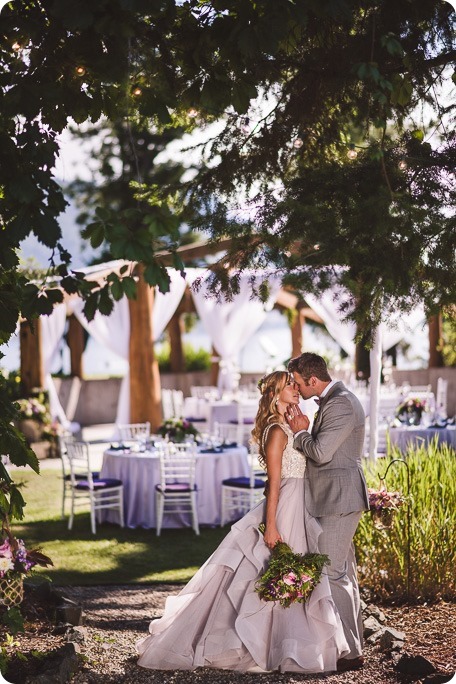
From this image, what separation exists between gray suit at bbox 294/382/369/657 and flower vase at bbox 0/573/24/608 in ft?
5.32

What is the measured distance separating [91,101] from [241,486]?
220 inches

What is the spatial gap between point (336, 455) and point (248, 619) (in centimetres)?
98

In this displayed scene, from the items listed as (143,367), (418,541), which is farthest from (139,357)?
(418,541)

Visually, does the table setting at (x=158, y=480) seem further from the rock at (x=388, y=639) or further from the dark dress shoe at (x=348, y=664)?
the dark dress shoe at (x=348, y=664)

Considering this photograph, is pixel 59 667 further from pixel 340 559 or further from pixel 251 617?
pixel 340 559

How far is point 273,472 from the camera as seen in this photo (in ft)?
15.3

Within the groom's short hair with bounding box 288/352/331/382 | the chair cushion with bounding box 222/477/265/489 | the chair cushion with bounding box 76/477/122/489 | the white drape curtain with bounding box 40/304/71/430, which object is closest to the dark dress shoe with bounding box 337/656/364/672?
the groom's short hair with bounding box 288/352/331/382

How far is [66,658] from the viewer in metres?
4.25

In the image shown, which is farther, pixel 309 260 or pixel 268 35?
pixel 309 260

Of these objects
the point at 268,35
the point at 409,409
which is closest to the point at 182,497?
the point at 409,409

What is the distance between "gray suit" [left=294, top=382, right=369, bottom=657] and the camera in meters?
4.60

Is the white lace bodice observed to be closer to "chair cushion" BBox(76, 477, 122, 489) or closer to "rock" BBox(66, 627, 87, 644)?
"rock" BBox(66, 627, 87, 644)

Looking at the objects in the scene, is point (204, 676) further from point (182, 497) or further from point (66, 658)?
point (182, 497)

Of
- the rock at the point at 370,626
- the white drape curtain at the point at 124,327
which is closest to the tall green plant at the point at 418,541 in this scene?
the rock at the point at 370,626
